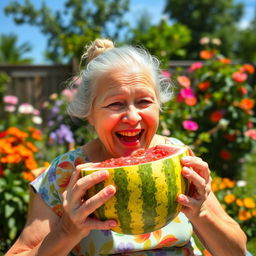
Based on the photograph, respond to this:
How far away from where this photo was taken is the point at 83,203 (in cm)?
138

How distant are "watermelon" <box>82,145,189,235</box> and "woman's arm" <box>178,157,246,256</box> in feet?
0.15

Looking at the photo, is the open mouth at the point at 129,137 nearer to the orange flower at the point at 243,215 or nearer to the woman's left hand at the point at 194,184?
the woman's left hand at the point at 194,184

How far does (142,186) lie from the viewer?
1.32 m

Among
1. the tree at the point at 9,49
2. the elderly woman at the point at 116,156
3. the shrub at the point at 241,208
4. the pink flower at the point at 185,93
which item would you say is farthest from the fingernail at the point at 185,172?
the tree at the point at 9,49

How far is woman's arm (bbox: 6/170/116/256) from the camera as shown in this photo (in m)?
1.33

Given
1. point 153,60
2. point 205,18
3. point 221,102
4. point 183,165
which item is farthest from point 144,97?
point 205,18

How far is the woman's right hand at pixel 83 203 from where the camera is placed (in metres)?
1.31

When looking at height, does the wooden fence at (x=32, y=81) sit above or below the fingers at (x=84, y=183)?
below

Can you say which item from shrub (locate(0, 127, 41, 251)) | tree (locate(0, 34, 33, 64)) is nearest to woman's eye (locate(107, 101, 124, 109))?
shrub (locate(0, 127, 41, 251))

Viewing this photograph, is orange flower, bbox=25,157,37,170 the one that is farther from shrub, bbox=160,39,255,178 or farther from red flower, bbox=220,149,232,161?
red flower, bbox=220,149,232,161

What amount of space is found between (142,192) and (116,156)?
0.60 meters

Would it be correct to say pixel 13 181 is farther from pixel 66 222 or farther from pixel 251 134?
pixel 251 134

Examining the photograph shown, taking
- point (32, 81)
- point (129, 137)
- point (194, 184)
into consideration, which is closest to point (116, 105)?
point (129, 137)

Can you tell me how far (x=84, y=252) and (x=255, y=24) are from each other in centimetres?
4732
